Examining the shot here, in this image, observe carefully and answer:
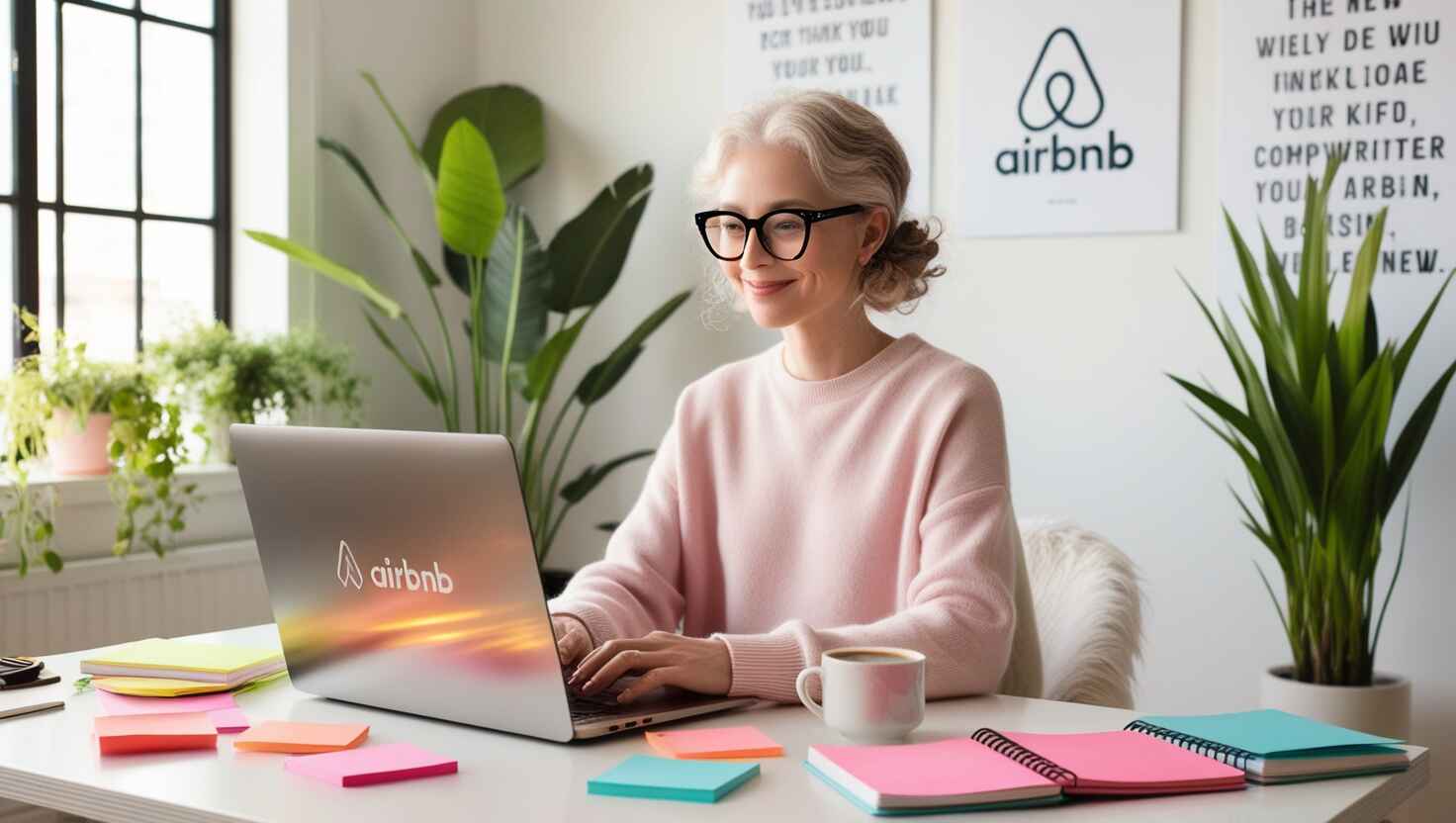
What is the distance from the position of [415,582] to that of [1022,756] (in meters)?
0.54

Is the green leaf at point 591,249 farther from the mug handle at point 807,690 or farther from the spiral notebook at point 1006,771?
the spiral notebook at point 1006,771

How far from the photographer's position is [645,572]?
69.1 inches

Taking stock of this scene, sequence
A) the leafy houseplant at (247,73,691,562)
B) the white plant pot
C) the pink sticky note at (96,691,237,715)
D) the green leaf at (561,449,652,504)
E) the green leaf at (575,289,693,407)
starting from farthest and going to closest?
the green leaf at (561,449,652,504)
the green leaf at (575,289,693,407)
the leafy houseplant at (247,73,691,562)
the white plant pot
the pink sticky note at (96,691,237,715)

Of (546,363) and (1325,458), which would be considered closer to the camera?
(1325,458)

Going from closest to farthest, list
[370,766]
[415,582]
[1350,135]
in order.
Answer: [370,766] → [415,582] → [1350,135]

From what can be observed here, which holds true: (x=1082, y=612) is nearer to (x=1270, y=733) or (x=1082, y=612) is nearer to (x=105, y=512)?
(x=1270, y=733)

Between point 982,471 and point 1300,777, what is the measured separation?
0.58m

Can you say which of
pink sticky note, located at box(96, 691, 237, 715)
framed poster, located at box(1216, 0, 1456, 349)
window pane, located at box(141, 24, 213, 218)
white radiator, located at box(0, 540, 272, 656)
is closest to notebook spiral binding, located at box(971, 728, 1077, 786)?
pink sticky note, located at box(96, 691, 237, 715)

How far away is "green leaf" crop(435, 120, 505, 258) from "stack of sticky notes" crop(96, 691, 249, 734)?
203 centimetres

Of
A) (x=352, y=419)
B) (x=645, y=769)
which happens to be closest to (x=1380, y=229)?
(x=645, y=769)

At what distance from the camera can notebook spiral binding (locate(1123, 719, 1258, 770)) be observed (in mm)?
1107

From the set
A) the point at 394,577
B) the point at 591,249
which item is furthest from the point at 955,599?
the point at 591,249

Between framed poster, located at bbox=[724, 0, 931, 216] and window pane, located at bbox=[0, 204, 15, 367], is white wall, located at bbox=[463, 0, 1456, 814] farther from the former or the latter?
window pane, located at bbox=[0, 204, 15, 367]

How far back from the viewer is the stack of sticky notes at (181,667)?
55.5 inches
